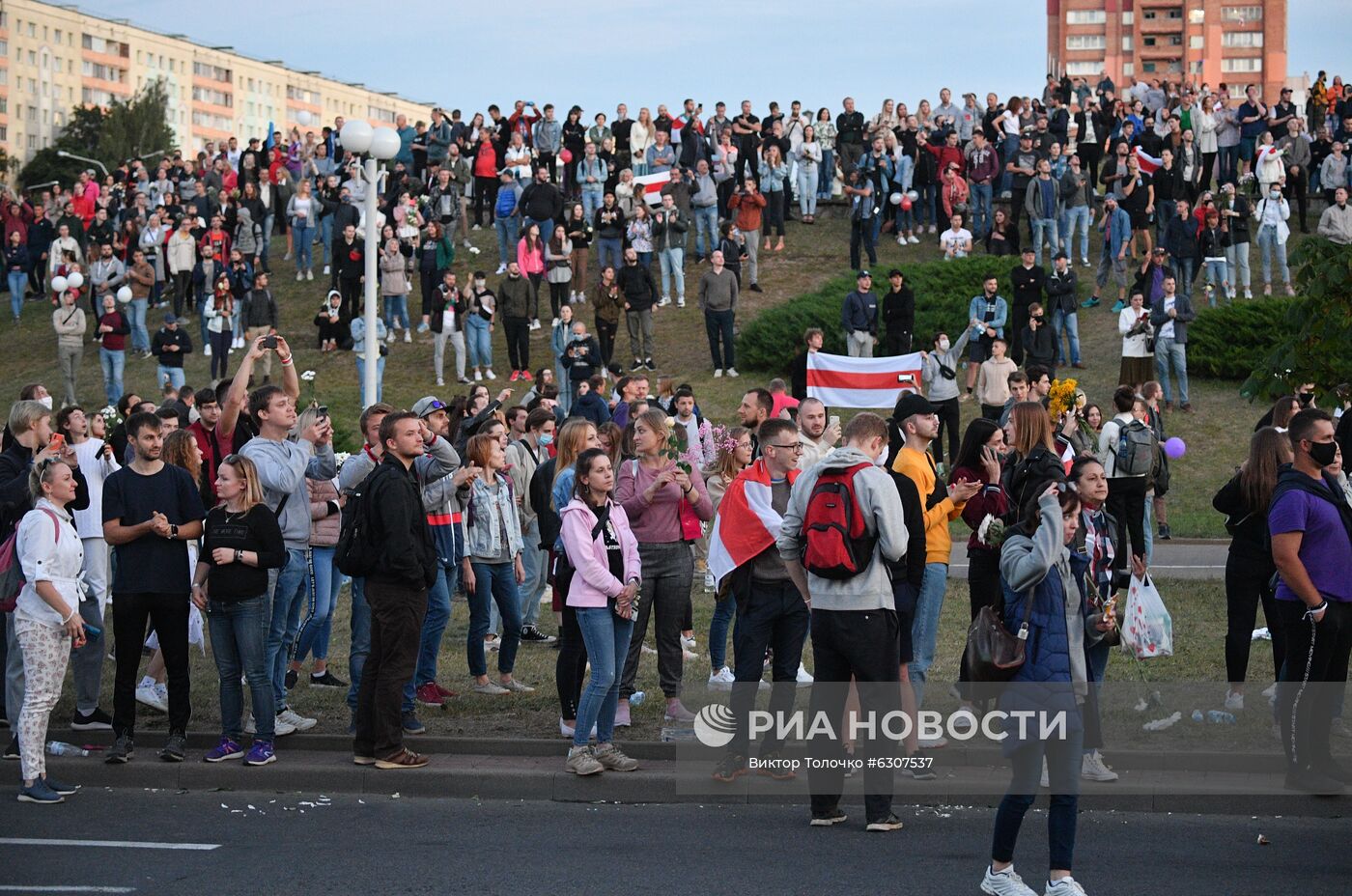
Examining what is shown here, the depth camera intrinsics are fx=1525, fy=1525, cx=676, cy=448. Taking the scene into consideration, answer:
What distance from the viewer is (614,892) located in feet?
22.6

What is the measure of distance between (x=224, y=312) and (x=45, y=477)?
2010cm

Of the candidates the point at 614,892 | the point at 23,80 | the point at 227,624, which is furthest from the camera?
the point at 23,80

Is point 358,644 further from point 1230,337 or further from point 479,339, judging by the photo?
point 1230,337

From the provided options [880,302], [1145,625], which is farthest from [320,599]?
[880,302]

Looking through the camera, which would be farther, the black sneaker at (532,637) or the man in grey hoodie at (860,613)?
the black sneaker at (532,637)

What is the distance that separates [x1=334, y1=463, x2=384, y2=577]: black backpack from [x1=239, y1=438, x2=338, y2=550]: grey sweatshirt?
0.89 meters

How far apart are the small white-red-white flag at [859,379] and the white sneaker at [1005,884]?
17.4 metres

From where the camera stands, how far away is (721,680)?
11055 millimetres

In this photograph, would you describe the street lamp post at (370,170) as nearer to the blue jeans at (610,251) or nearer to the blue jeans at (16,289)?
the blue jeans at (610,251)

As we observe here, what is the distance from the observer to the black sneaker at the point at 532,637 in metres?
13.3

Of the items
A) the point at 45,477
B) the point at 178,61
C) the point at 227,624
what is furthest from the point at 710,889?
the point at 178,61

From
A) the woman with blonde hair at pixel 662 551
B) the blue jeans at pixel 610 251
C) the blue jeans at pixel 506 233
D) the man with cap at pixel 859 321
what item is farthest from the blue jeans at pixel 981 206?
the woman with blonde hair at pixel 662 551

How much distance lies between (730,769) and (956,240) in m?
21.8

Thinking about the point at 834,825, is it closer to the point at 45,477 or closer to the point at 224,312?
the point at 45,477
